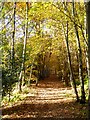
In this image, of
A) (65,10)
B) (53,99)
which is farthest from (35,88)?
(65,10)

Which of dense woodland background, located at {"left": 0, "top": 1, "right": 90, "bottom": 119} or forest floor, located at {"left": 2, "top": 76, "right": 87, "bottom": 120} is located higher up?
dense woodland background, located at {"left": 0, "top": 1, "right": 90, "bottom": 119}

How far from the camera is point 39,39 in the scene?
4082mm

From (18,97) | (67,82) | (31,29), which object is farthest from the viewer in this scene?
(67,82)

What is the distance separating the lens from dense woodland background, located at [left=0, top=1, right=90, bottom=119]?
9.28 feet

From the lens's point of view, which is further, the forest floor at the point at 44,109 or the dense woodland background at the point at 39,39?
the dense woodland background at the point at 39,39

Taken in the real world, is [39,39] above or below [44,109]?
above

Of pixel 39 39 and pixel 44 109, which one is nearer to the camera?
pixel 44 109

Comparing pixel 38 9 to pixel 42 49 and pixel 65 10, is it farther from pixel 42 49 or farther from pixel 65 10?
pixel 42 49

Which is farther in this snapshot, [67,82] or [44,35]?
[67,82]

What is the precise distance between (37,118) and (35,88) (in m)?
1.58

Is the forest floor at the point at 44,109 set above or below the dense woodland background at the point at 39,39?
below

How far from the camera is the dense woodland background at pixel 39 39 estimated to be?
2.83 meters

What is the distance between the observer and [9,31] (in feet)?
10.4

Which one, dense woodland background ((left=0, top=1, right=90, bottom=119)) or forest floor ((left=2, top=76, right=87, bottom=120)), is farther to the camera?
dense woodland background ((left=0, top=1, right=90, bottom=119))
